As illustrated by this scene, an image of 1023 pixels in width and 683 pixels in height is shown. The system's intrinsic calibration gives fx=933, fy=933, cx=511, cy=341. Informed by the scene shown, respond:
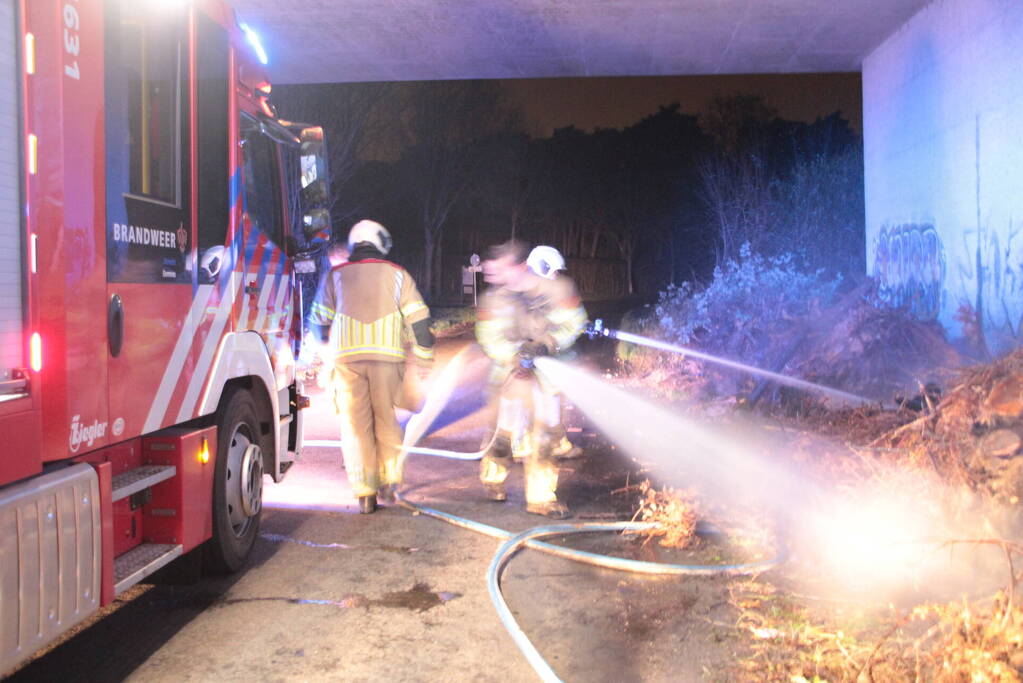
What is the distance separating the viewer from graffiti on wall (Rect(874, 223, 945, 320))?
1096cm

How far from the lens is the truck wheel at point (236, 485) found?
16.9 ft

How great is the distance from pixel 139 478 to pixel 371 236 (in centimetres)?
313

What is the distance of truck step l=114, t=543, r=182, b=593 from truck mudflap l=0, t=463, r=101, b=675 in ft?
1.08

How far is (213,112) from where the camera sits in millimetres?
5043

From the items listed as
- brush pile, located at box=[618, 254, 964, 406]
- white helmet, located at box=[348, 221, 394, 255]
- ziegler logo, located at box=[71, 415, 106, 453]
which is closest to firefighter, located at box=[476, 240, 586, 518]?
white helmet, located at box=[348, 221, 394, 255]

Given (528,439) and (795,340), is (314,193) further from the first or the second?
(795,340)

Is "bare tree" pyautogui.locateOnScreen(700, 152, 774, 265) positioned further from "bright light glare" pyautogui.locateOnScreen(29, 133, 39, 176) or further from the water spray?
"bright light glare" pyautogui.locateOnScreen(29, 133, 39, 176)

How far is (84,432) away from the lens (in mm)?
3658

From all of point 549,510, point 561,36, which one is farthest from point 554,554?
point 561,36

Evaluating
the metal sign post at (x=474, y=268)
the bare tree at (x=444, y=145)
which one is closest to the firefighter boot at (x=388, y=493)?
the metal sign post at (x=474, y=268)

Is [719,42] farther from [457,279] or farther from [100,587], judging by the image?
[457,279]

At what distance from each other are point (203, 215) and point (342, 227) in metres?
22.4

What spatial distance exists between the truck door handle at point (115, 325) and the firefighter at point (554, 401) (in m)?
3.71

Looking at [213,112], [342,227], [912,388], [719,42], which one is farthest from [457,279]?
[213,112]
